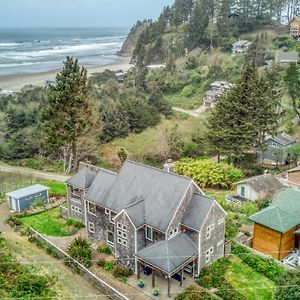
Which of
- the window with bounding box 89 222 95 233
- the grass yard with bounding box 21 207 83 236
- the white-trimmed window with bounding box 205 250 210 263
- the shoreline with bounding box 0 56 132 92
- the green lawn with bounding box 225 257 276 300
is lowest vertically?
the green lawn with bounding box 225 257 276 300

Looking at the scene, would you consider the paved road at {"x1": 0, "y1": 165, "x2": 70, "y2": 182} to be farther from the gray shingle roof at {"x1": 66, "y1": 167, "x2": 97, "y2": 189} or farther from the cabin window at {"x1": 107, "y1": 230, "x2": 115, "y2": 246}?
the cabin window at {"x1": 107, "y1": 230, "x2": 115, "y2": 246}

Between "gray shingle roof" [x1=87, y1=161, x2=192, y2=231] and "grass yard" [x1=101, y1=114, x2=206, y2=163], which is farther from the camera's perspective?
"grass yard" [x1=101, y1=114, x2=206, y2=163]

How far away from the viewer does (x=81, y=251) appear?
26281 millimetres

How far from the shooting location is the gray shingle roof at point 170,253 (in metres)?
23.0

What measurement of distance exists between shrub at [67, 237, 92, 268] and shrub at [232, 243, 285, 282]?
897cm

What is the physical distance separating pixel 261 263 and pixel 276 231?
2.18 m

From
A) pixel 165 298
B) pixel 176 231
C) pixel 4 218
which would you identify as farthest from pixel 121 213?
pixel 4 218

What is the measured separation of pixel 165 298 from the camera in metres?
22.7

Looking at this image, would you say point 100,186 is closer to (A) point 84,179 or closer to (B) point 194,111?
(A) point 84,179

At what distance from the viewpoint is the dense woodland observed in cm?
4178

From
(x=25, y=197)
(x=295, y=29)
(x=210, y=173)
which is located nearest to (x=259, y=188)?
(x=210, y=173)

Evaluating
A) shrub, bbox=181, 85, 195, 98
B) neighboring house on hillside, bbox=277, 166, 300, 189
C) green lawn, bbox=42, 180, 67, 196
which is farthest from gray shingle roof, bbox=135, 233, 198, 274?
shrub, bbox=181, 85, 195, 98

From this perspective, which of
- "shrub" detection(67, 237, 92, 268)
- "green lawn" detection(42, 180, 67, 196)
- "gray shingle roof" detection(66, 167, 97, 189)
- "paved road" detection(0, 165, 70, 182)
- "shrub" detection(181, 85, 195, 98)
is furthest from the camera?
"shrub" detection(181, 85, 195, 98)

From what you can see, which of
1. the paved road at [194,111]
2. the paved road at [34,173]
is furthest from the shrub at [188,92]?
the paved road at [34,173]
